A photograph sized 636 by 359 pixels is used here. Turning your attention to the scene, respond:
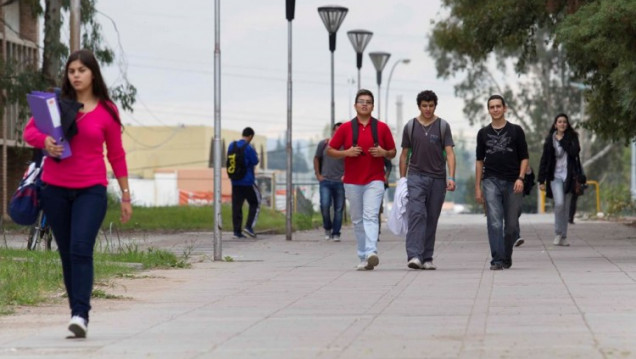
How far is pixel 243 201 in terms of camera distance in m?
26.4

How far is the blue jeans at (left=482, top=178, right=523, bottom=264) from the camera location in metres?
16.2

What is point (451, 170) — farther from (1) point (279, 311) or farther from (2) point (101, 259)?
(1) point (279, 311)

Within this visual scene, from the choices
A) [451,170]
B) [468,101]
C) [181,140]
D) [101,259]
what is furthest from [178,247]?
[181,140]

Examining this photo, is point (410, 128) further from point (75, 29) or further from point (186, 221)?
point (186, 221)

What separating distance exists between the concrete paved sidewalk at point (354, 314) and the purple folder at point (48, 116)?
124cm

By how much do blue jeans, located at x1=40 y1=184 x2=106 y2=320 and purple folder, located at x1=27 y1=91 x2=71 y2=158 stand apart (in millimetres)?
298

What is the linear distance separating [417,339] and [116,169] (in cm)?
223

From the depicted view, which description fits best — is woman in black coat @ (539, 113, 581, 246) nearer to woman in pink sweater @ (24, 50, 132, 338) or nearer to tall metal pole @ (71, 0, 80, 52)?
tall metal pole @ (71, 0, 80, 52)

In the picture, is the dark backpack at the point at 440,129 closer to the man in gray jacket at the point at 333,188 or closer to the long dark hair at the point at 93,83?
the long dark hair at the point at 93,83

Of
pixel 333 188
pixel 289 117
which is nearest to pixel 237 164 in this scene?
pixel 289 117

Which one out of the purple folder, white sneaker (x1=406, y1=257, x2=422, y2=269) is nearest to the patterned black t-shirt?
white sneaker (x1=406, y1=257, x2=422, y2=269)

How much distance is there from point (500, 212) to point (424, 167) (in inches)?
36.4

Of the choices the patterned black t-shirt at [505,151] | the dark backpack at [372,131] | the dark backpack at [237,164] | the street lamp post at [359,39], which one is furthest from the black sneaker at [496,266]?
the street lamp post at [359,39]

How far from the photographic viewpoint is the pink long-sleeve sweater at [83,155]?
9648 millimetres
